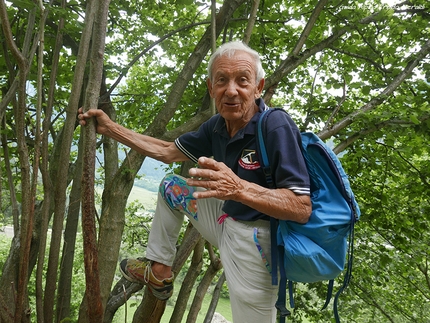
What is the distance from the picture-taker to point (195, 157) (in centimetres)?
259

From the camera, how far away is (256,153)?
76.7 inches

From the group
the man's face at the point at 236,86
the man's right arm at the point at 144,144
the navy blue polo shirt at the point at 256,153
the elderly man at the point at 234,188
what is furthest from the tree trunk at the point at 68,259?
the man's face at the point at 236,86

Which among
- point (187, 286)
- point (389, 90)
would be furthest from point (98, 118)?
point (389, 90)

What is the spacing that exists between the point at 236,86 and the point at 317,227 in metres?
0.87

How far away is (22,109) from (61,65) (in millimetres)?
2871

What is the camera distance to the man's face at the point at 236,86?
2.10 metres

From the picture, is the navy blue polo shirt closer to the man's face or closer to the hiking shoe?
the man's face

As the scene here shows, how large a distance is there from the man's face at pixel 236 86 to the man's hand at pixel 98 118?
0.65 m

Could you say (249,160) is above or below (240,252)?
above

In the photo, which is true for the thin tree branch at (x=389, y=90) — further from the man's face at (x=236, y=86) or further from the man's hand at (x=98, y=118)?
the man's hand at (x=98, y=118)

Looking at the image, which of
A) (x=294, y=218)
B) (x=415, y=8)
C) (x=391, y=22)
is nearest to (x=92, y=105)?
(x=294, y=218)

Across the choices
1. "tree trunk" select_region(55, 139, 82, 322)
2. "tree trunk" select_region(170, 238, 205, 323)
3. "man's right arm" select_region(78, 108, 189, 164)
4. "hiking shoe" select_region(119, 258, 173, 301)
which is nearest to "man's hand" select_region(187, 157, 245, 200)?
"man's right arm" select_region(78, 108, 189, 164)

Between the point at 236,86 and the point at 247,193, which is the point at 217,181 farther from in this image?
Answer: the point at 236,86

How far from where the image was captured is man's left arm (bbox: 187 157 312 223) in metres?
1.58
